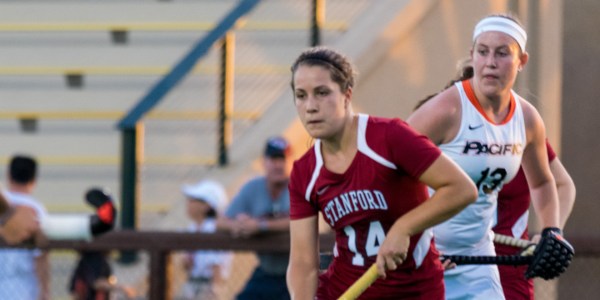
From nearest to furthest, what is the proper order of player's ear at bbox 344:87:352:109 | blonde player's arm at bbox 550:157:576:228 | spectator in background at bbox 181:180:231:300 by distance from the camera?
player's ear at bbox 344:87:352:109
blonde player's arm at bbox 550:157:576:228
spectator in background at bbox 181:180:231:300

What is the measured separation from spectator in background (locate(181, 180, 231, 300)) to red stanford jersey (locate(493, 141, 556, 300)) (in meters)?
3.11

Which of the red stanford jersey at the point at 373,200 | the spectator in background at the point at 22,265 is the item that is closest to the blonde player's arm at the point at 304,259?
the red stanford jersey at the point at 373,200

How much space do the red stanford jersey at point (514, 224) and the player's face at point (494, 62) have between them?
2.44 ft

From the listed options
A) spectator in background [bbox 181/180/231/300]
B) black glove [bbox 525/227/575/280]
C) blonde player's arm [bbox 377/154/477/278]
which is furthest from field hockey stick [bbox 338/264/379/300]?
spectator in background [bbox 181/180/231/300]

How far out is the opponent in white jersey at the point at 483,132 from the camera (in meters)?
6.01

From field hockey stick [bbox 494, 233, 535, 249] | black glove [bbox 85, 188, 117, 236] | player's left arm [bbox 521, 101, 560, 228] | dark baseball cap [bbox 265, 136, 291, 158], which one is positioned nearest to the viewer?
black glove [bbox 85, 188, 117, 236]

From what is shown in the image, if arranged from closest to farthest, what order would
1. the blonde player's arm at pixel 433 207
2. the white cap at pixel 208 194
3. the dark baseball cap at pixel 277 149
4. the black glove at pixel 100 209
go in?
the blonde player's arm at pixel 433 207 → the black glove at pixel 100 209 → the dark baseball cap at pixel 277 149 → the white cap at pixel 208 194

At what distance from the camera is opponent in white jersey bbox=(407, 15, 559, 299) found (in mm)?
6008

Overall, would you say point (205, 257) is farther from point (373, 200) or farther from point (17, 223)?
point (373, 200)

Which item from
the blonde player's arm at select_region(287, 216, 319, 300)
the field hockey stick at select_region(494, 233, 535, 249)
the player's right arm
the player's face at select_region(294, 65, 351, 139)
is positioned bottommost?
the blonde player's arm at select_region(287, 216, 319, 300)

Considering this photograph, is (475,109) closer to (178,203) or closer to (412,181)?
(412,181)

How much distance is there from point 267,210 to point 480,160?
3405 mm

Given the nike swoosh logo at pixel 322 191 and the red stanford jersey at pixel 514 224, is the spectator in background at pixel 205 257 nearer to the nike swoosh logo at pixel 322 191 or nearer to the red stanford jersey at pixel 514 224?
the red stanford jersey at pixel 514 224

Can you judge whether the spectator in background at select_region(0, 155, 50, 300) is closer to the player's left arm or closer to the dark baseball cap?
the dark baseball cap
